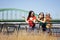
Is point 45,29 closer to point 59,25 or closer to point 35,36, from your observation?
point 35,36

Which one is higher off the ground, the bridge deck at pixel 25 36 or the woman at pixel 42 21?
the woman at pixel 42 21

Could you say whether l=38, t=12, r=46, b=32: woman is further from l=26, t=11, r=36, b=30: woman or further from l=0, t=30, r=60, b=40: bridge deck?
l=0, t=30, r=60, b=40: bridge deck

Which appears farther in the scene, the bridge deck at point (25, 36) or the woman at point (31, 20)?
the woman at point (31, 20)

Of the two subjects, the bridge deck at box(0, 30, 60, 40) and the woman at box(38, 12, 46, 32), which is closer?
the bridge deck at box(0, 30, 60, 40)

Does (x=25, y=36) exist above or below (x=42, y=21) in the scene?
below

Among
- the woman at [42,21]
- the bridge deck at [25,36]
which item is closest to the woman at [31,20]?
the woman at [42,21]

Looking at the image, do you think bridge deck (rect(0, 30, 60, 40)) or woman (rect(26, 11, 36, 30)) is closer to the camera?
bridge deck (rect(0, 30, 60, 40))

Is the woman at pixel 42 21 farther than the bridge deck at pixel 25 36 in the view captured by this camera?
Yes

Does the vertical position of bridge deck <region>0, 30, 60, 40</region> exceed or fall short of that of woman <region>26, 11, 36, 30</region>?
it falls short

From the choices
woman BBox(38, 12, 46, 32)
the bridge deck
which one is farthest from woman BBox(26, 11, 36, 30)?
the bridge deck

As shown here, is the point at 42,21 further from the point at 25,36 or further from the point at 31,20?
the point at 25,36

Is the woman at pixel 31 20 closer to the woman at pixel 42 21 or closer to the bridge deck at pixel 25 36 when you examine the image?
the woman at pixel 42 21

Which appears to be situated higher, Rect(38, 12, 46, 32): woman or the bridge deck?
Rect(38, 12, 46, 32): woman

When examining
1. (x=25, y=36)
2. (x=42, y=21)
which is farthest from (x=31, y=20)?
(x=25, y=36)
